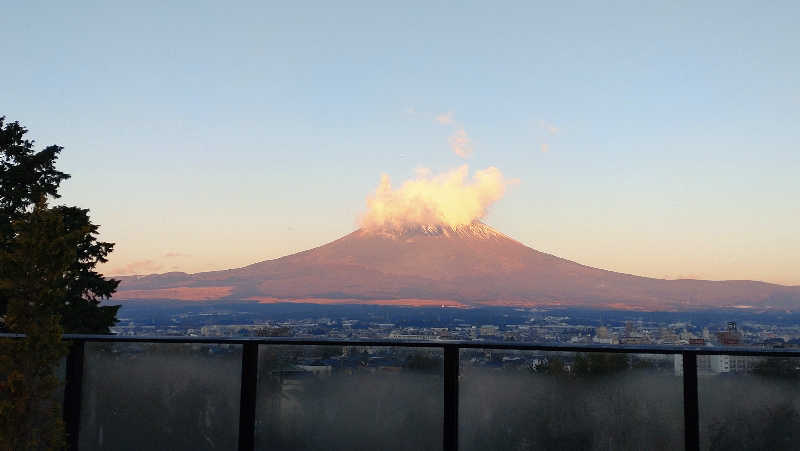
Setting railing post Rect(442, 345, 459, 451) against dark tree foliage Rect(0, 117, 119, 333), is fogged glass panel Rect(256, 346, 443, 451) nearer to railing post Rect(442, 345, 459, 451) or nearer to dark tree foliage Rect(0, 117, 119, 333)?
railing post Rect(442, 345, 459, 451)

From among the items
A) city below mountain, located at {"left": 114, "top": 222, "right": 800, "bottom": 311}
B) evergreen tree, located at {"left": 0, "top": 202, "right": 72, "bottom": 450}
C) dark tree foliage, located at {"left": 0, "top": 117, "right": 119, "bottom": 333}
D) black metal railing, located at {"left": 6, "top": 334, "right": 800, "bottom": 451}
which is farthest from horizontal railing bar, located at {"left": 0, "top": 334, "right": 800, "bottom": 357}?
city below mountain, located at {"left": 114, "top": 222, "right": 800, "bottom": 311}

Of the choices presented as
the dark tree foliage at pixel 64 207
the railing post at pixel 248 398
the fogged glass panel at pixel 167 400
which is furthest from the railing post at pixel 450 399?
the dark tree foliage at pixel 64 207

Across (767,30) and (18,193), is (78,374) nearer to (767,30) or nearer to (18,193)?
(18,193)

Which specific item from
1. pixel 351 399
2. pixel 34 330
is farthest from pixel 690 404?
pixel 34 330

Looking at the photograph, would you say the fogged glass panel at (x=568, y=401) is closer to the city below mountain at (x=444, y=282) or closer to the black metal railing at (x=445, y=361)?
the black metal railing at (x=445, y=361)

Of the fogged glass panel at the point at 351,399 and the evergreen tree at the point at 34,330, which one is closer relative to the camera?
the fogged glass panel at the point at 351,399

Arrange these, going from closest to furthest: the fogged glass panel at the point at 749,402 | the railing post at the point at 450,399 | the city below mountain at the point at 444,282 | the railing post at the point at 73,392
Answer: the fogged glass panel at the point at 749,402 → the railing post at the point at 450,399 → the railing post at the point at 73,392 → the city below mountain at the point at 444,282
